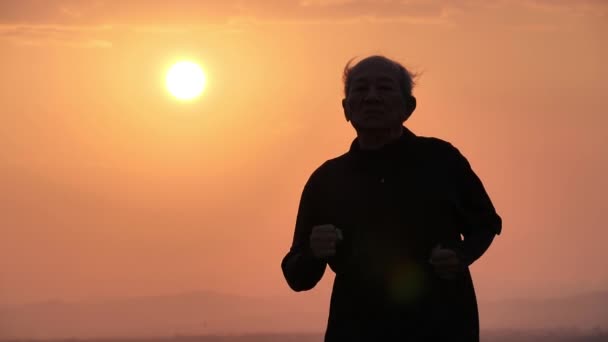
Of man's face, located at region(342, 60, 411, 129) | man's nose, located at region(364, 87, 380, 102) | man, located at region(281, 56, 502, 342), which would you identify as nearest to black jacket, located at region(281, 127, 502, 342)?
man, located at region(281, 56, 502, 342)

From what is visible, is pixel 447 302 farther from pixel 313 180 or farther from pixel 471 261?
pixel 313 180

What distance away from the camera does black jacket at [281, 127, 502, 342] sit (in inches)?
257

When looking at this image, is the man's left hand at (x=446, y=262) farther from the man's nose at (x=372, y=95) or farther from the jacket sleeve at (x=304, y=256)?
the man's nose at (x=372, y=95)

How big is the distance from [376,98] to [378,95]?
2 cm

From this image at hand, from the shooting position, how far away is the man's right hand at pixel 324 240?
6.37 m

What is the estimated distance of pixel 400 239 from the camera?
21.6 feet

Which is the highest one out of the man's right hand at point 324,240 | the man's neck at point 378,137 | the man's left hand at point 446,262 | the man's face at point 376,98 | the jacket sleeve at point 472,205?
the man's face at point 376,98

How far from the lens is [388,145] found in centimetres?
680

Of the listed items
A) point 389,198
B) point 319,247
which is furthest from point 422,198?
point 319,247

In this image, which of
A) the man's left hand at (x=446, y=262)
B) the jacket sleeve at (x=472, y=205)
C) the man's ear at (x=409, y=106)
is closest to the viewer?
the man's left hand at (x=446, y=262)

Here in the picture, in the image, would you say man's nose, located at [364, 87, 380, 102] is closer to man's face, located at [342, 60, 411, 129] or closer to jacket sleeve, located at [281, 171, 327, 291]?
man's face, located at [342, 60, 411, 129]

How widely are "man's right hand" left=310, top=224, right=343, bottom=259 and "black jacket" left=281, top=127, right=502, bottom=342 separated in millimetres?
225

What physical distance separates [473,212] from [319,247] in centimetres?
85

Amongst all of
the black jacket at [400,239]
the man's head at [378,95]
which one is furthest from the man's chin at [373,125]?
the black jacket at [400,239]
